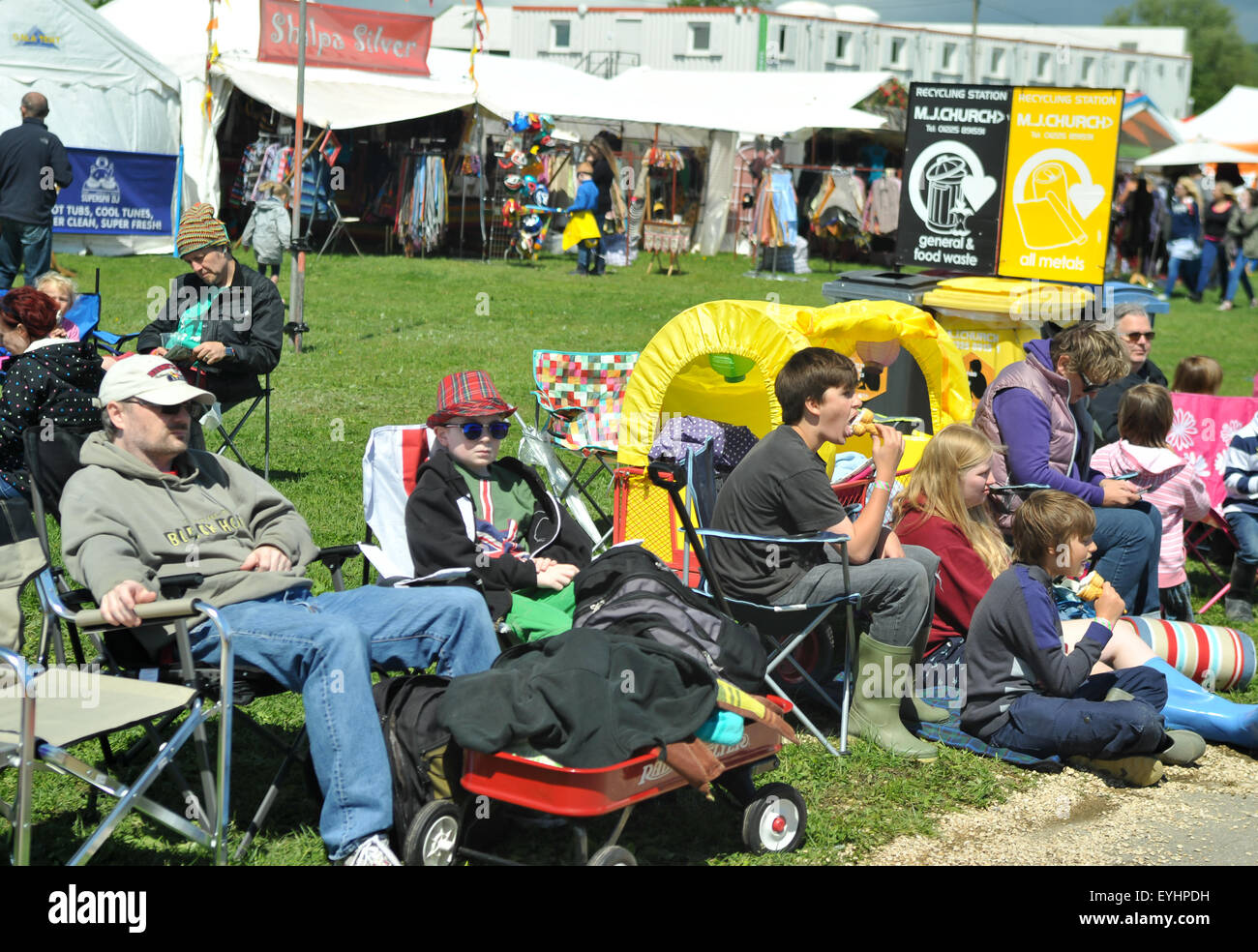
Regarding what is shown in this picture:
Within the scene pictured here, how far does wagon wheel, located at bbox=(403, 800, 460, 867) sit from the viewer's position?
3.45m

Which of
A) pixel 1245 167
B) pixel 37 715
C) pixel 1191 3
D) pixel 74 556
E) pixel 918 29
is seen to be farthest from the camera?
pixel 1191 3

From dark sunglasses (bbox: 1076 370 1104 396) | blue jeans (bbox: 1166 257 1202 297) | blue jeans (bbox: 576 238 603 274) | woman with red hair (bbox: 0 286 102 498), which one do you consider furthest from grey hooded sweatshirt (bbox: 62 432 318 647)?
blue jeans (bbox: 1166 257 1202 297)

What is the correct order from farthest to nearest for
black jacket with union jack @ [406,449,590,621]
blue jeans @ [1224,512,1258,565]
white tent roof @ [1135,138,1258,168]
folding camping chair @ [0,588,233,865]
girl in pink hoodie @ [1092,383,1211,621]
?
white tent roof @ [1135,138,1258,168] < blue jeans @ [1224,512,1258,565] < girl in pink hoodie @ [1092,383,1211,621] < black jacket with union jack @ [406,449,590,621] < folding camping chair @ [0,588,233,865]

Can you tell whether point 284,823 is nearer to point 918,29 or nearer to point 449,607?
point 449,607

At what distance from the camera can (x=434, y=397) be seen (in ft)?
33.6

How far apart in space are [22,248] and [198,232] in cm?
664

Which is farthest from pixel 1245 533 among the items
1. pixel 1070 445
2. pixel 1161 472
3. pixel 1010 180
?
pixel 1010 180

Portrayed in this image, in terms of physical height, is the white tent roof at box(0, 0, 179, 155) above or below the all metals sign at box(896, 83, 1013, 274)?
above

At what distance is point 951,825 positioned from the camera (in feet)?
14.1

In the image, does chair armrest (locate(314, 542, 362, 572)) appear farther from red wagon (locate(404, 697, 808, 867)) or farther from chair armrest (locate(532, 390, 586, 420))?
chair armrest (locate(532, 390, 586, 420))

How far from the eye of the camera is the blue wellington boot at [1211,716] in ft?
16.8

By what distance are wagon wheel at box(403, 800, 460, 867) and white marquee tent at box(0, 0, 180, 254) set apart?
15.1 metres
